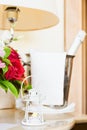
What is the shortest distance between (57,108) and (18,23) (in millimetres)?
406

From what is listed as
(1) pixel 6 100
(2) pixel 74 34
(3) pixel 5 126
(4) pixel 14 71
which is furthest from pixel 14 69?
(2) pixel 74 34

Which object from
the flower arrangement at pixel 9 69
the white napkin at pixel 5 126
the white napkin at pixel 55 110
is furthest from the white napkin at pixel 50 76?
the white napkin at pixel 5 126

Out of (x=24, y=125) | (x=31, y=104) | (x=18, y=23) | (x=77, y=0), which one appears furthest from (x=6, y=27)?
(x=77, y=0)

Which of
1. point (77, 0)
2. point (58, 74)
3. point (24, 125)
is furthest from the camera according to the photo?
point (77, 0)

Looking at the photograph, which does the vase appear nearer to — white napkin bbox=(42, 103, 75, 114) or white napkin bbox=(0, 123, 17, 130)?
white napkin bbox=(42, 103, 75, 114)

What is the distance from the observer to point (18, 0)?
2.36ft

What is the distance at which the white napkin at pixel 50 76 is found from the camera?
36.5 inches

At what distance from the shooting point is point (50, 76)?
3.04 ft

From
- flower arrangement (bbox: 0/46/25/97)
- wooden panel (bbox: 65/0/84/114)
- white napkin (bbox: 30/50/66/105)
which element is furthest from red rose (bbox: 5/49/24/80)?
wooden panel (bbox: 65/0/84/114)

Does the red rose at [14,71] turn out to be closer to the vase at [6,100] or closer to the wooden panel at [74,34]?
the vase at [6,100]

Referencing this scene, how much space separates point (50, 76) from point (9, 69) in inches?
8.2

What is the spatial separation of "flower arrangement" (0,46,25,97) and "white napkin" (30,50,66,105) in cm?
13

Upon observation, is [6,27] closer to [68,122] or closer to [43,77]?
[43,77]

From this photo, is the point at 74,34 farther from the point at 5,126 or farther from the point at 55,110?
the point at 5,126
